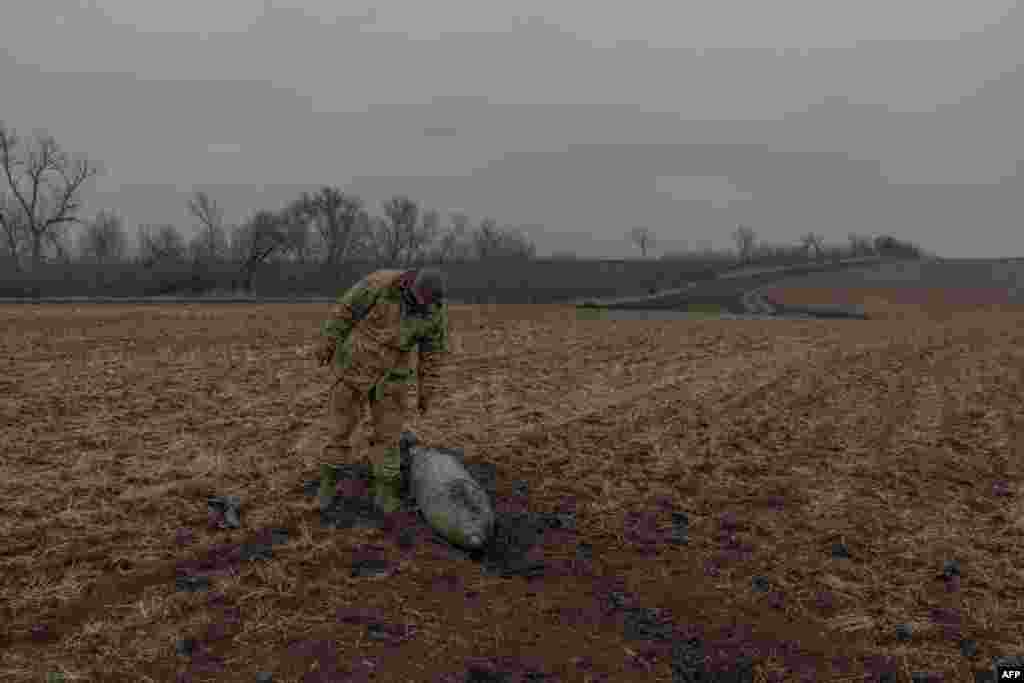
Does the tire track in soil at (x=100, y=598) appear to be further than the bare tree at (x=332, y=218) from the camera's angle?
No

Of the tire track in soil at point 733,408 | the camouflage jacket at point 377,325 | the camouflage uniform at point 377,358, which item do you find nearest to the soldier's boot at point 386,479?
the camouflage uniform at point 377,358

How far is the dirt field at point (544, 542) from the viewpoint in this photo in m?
4.41

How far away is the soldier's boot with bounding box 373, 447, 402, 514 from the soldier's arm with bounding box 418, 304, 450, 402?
0.67m

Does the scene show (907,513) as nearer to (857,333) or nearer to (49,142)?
(857,333)

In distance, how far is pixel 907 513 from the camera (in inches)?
288

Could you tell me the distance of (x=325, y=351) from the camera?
610 centimetres

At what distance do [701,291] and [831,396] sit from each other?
3823 centimetres

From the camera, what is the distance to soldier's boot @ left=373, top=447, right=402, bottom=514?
242 inches

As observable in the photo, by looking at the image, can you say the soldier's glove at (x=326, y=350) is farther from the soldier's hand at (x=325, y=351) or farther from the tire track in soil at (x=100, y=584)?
the tire track in soil at (x=100, y=584)

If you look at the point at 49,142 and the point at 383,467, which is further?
the point at 49,142

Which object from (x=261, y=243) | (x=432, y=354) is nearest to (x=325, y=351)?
(x=432, y=354)

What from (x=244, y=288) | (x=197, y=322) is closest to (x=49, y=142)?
(x=244, y=288)

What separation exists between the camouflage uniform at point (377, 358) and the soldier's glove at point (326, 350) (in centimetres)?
1

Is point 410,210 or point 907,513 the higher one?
point 410,210
